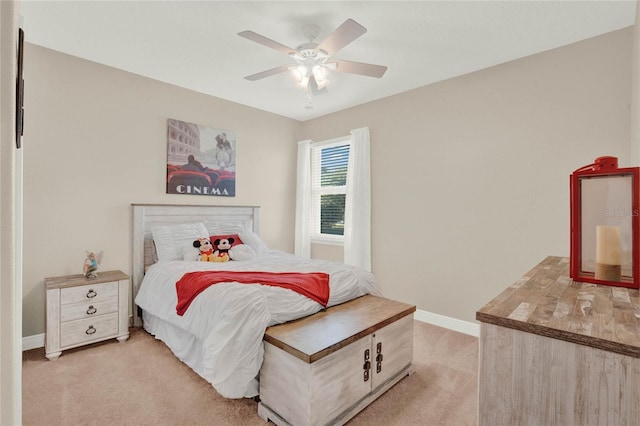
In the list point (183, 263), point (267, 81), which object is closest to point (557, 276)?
point (183, 263)

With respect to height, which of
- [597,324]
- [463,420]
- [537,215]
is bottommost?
[463,420]

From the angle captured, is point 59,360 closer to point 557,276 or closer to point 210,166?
point 210,166

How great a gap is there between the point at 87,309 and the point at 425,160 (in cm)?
349

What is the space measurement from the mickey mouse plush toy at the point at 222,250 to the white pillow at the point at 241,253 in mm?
43

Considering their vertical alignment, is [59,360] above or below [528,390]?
below

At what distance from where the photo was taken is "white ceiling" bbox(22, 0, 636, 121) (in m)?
2.10

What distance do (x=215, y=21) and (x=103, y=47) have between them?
1152 millimetres

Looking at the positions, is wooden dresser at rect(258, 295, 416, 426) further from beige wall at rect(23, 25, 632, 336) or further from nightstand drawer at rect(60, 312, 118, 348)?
nightstand drawer at rect(60, 312, 118, 348)

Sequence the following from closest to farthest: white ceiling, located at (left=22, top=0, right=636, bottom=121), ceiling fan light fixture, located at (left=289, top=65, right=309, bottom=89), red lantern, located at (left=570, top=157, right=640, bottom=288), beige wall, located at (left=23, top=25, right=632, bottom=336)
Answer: red lantern, located at (left=570, top=157, right=640, bottom=288)
white ceiling, located at (left=22, top=0, right=636, bottom=121)
ceiling fan light fixture, located at (left=289, top=65, right=309, bottom=89)
beige wall, located at (left=23, top=25, right=632, bottom=336)

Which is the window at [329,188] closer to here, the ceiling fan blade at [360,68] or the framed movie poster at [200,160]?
the framed movie poster at [200,160]

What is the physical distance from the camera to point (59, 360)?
8.14 ft

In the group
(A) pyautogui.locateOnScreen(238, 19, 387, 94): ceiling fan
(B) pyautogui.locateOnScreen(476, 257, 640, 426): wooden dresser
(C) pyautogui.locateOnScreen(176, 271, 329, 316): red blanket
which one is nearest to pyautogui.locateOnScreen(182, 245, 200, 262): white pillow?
(C) pyautogui.locateOnScreen(176, 271, 329, 316): red blanket

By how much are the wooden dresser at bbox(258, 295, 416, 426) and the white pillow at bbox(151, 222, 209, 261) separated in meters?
1.74

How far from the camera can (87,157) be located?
9.64 ft
